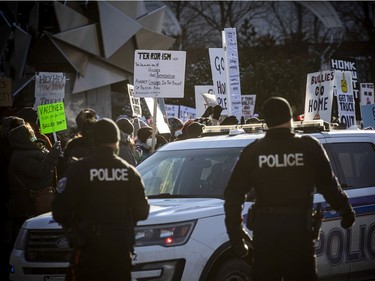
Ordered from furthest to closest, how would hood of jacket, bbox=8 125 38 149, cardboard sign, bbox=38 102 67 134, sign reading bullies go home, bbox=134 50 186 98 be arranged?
cardboard sign, bbox=38 102 67 134 < sign reading bullies go home, bbox=134 50 186 98 < hood of jacket, bbox=8 125 38 149

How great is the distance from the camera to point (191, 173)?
856 cm

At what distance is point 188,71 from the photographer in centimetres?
4228

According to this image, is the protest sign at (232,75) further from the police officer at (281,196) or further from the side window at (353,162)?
the police officer at (281,196)

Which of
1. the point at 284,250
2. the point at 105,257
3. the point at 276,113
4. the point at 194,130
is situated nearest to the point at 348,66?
the point at 194,130

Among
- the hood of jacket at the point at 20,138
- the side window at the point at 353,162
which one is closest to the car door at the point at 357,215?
the side window at the point at 353,162

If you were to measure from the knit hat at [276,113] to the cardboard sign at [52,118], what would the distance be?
343 inches

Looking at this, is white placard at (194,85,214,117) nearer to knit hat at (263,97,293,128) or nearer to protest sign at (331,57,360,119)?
protest sign at (331,57,360,119)

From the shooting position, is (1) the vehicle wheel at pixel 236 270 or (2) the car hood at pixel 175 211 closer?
(2) the car hood at pixel 175 211

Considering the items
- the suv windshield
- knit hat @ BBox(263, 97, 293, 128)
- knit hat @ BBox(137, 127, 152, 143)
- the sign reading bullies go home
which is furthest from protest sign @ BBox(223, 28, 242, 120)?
knit hat @ BBox(263, 97, 293, 128)

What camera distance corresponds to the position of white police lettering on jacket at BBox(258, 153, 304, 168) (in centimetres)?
656

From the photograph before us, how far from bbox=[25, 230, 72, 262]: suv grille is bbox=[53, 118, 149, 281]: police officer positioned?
1.26m

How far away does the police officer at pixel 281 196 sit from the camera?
6.46 m

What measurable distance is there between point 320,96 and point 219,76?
7.03ft

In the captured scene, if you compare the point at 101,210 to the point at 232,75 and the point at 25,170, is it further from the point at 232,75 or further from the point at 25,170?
the point at 232,75
